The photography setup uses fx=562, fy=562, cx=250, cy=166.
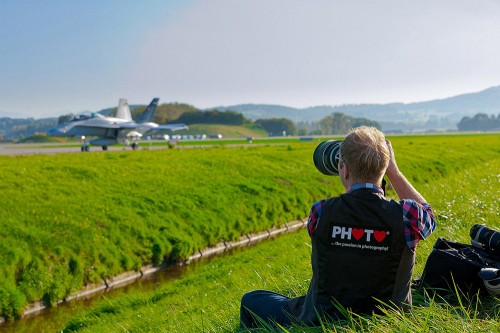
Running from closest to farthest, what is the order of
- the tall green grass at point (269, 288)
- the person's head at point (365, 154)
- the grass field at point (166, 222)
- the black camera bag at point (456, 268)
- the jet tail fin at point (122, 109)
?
the person's head at point (365, 154) < the tall green grass at point (269, 288) < the black camera bag at point (456, 268) < the grass field at point (166, 222) < the jet tail fin at point (122, 109)

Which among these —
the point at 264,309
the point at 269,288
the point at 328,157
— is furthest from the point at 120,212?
the point at 328,157

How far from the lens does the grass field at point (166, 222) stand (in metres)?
9.09

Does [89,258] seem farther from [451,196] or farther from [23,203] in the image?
[451,196]

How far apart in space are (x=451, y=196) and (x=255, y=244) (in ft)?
24.2

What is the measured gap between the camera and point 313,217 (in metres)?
3.90

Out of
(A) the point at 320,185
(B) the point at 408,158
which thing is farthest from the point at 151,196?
(B) the point at 408,158

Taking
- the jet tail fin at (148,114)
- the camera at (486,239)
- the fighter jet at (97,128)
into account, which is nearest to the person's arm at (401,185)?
the camera at (486,239)

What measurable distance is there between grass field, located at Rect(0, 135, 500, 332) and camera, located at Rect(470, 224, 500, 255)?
795 mm

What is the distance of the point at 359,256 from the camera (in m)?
3.85

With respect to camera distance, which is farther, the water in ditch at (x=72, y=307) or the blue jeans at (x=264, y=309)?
the water in ditch at (x=72, y=307)

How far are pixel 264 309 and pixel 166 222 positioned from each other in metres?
14.5

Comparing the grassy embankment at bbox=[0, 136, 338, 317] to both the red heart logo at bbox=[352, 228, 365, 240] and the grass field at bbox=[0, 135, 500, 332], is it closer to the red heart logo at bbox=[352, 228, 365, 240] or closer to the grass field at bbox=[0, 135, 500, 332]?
the grass field at bbox=[0, 135, 500, 332]

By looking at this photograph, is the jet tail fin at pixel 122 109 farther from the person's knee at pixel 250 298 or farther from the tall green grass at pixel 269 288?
the person's knee at pixel 250 298

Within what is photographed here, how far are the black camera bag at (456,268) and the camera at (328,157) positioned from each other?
5.09ft
